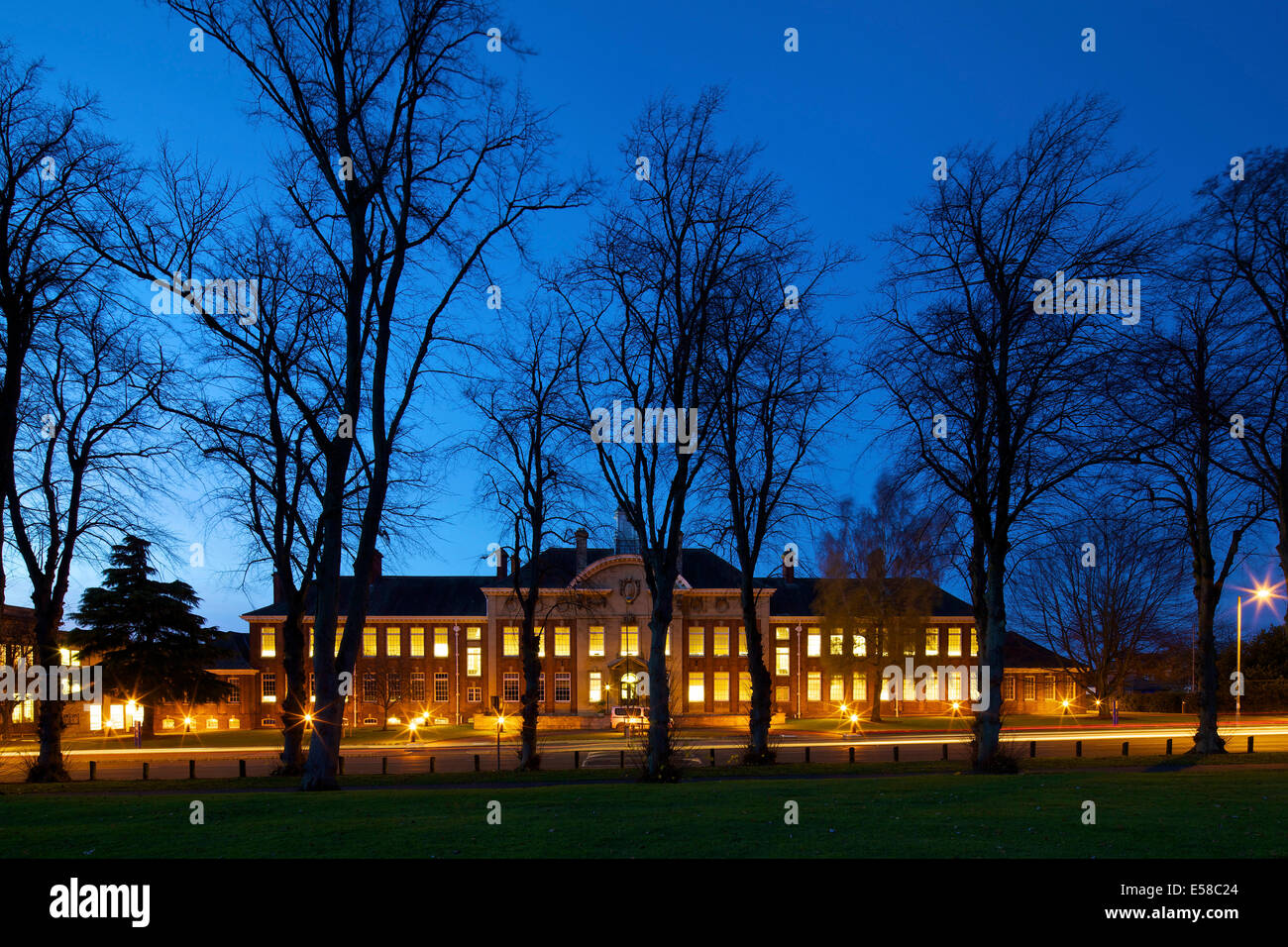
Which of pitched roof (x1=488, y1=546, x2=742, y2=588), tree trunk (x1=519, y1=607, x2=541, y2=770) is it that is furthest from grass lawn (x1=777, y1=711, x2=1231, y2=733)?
tree trunk (x1=519, y1=607, x2=541, y2=770)

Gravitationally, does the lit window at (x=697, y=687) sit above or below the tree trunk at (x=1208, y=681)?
below

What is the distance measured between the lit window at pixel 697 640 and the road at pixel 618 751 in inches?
570

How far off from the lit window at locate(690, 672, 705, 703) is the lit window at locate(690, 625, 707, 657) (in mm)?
1481

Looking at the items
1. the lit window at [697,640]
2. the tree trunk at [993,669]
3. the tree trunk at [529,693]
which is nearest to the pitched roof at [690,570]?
the lit window at [697,640]

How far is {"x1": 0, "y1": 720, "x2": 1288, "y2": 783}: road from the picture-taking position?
112ft

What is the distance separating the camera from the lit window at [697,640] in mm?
69875

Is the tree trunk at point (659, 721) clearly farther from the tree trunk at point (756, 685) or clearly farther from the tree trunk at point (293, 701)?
the tree trunk at point (293, 701)

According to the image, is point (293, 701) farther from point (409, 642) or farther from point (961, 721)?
point (961, 721)

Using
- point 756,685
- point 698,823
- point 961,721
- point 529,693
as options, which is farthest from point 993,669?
point 961,721

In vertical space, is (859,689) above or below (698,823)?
below

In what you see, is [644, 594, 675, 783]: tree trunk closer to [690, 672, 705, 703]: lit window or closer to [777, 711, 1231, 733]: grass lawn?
[777, 711, 1231, 733]: grass lawn

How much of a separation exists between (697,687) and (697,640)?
Answer: 11.2ft

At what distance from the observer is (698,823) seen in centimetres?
1217
